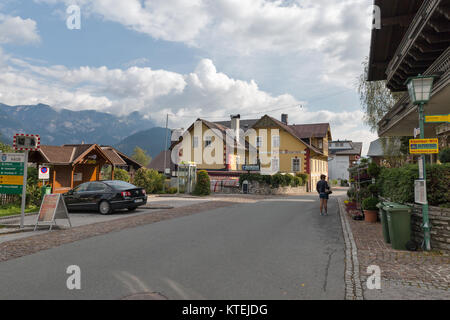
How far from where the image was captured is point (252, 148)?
43.9 meters

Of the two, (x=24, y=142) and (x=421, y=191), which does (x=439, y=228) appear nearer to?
(x=421, y=191)

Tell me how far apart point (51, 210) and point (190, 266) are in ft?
21.5

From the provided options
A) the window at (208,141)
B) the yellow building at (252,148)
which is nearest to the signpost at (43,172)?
the yellow building at (252,148)

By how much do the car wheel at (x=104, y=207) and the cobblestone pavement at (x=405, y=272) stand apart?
10.6 meters

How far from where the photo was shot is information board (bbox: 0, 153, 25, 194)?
10.8 metres

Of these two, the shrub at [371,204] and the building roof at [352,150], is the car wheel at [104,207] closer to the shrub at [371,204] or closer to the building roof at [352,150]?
the shrub at [371,204]

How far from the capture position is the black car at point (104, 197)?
14328 millimetres

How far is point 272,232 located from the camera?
9477 millimetres

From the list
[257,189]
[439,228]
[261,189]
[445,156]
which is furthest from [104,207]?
[261,189]

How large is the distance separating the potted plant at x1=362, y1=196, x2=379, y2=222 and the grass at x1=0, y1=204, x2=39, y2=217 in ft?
48.5

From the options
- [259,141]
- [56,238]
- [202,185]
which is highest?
[259,141]
